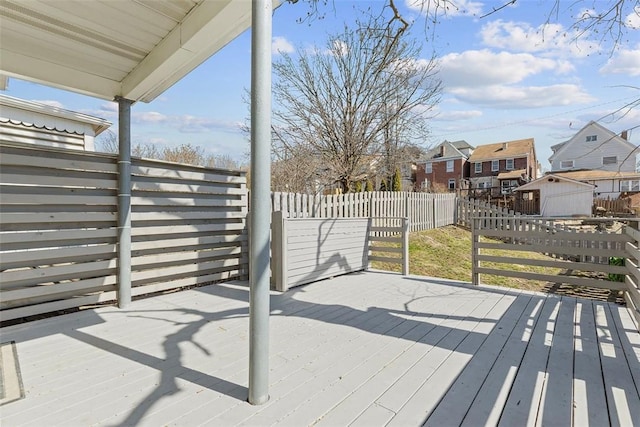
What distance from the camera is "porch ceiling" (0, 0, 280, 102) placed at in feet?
7.51

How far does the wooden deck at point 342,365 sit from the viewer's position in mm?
1736

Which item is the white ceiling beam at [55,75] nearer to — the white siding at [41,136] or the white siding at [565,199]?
the white siding at [41,136]

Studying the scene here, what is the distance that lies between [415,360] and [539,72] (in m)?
4.49

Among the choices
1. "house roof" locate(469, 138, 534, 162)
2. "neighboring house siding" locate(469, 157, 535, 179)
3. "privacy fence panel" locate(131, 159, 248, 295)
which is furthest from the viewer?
"house roof" locate(469, 138, 534, 162)

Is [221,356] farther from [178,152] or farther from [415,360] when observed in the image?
[178,152]

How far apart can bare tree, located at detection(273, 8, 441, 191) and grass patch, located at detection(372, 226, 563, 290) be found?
276 cm

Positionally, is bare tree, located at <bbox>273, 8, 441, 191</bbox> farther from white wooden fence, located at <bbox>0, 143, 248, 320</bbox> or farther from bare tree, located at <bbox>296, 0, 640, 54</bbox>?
bare tree, located at <bbox>296, 0, 640, 54</bbox>

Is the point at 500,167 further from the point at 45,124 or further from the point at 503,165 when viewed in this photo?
the point at 45,124

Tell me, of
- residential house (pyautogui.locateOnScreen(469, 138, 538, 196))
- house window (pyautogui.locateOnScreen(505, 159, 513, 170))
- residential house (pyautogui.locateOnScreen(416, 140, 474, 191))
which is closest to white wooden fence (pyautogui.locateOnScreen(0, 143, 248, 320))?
residential house (pyautogui.locateOnScreen(469, 138, 538, 196))

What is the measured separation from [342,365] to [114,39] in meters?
3.15

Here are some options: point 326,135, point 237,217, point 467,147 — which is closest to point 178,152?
point 326,135

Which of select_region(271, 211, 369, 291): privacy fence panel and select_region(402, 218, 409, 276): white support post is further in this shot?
select_region(402, 218, 409, 276): white support post

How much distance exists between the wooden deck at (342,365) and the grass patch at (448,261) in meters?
2.78

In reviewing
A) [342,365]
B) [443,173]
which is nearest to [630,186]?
[443,173]
